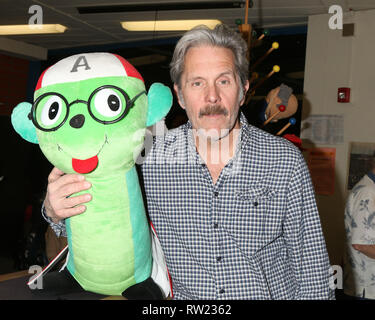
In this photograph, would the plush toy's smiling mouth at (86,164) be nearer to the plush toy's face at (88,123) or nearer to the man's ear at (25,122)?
the plush toy's face at (88,123)

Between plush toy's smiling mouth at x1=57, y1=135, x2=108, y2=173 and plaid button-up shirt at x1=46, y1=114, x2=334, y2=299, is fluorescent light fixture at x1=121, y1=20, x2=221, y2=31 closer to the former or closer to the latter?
plaid button-up shirt at x1=46, y1=114, x2=334, y2=299

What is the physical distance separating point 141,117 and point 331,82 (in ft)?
9.63

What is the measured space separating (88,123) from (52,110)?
0.10m

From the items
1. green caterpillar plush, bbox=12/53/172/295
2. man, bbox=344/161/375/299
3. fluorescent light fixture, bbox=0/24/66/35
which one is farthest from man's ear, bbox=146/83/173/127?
fluorescent light fixture, bbox=0/24/66/35

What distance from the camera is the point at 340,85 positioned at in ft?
11.5

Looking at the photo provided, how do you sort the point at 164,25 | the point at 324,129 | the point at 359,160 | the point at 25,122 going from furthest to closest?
1. the point at 164,25
2. the point at 324,129
3. the point at 359,160
4. the point at 25,122

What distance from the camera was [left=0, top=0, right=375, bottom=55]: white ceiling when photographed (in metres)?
3.39

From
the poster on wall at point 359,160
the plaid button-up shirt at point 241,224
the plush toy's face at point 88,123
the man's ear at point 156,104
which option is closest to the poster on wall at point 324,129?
the poster on wall at point 359,160

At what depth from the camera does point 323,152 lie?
362 cm

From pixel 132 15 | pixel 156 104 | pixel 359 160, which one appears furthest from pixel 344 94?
pixel 156 104

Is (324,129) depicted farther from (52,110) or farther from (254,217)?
(52,110)

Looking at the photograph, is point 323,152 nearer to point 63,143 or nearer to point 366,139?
point 366,139

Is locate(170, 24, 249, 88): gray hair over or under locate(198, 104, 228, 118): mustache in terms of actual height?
over
